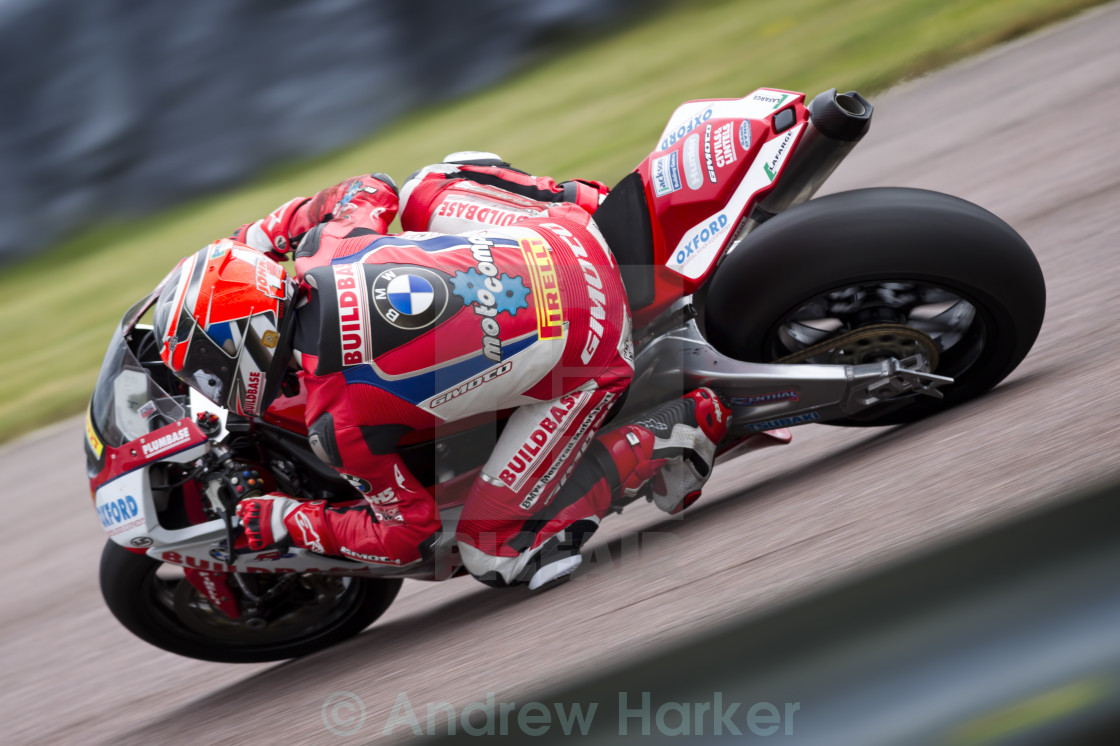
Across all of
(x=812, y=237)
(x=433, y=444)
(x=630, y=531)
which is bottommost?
(x=630, y=531)

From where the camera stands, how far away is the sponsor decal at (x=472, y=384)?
299cm

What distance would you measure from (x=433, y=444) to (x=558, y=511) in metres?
0.44

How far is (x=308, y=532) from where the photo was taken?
3.16m

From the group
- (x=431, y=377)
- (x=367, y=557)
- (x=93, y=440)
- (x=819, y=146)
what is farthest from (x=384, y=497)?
(x=819, y=146)

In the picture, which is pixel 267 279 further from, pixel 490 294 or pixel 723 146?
pixel 723 146

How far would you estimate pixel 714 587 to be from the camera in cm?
280

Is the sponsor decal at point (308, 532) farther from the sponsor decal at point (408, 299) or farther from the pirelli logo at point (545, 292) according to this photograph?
the pirelli logo at point (545, 292)

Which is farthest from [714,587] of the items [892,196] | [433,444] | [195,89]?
[195,89]

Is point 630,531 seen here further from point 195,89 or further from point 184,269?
point 195,89

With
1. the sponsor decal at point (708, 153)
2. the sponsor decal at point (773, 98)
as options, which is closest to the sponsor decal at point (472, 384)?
the sponsor decal at point (708, 153)

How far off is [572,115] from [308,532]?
6.22 meters

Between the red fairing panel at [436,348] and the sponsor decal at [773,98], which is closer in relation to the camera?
the red fairing panel at [436,348]

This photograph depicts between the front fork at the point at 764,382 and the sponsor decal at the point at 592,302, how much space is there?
32 cm

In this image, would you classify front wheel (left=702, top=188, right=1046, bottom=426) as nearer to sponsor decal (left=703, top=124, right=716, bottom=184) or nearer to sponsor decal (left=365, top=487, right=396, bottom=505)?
sponsor decal (left=703, top=124, right=716, bottom=184)
